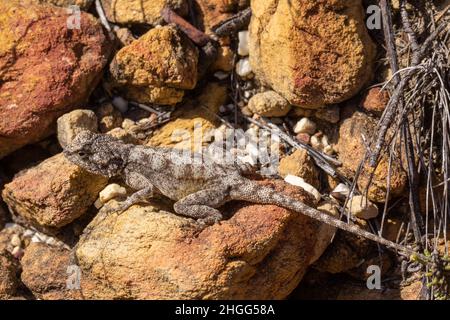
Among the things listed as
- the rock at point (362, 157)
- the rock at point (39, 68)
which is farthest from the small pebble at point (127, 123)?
the rock at point (362, 157)

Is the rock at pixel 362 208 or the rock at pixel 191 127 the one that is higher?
the rock at pixel 191 127

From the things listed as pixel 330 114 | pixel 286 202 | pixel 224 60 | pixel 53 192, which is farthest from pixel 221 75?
pixel 53 192

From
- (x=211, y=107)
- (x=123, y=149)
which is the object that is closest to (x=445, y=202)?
(x=211, y=107)

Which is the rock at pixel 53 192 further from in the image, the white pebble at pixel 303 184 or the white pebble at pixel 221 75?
the white pebble at pixel 303 184

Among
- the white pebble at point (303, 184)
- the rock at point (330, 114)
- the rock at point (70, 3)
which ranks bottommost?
the white pebble at point (303, 184)

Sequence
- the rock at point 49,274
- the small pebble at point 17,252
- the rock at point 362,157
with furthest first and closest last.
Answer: the small pebble at point 17,252 → the rock at point 362,157 → the rock at point 49,274

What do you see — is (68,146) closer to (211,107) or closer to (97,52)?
(97,52)

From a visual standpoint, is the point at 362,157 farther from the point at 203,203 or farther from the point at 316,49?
the point at 203,203
